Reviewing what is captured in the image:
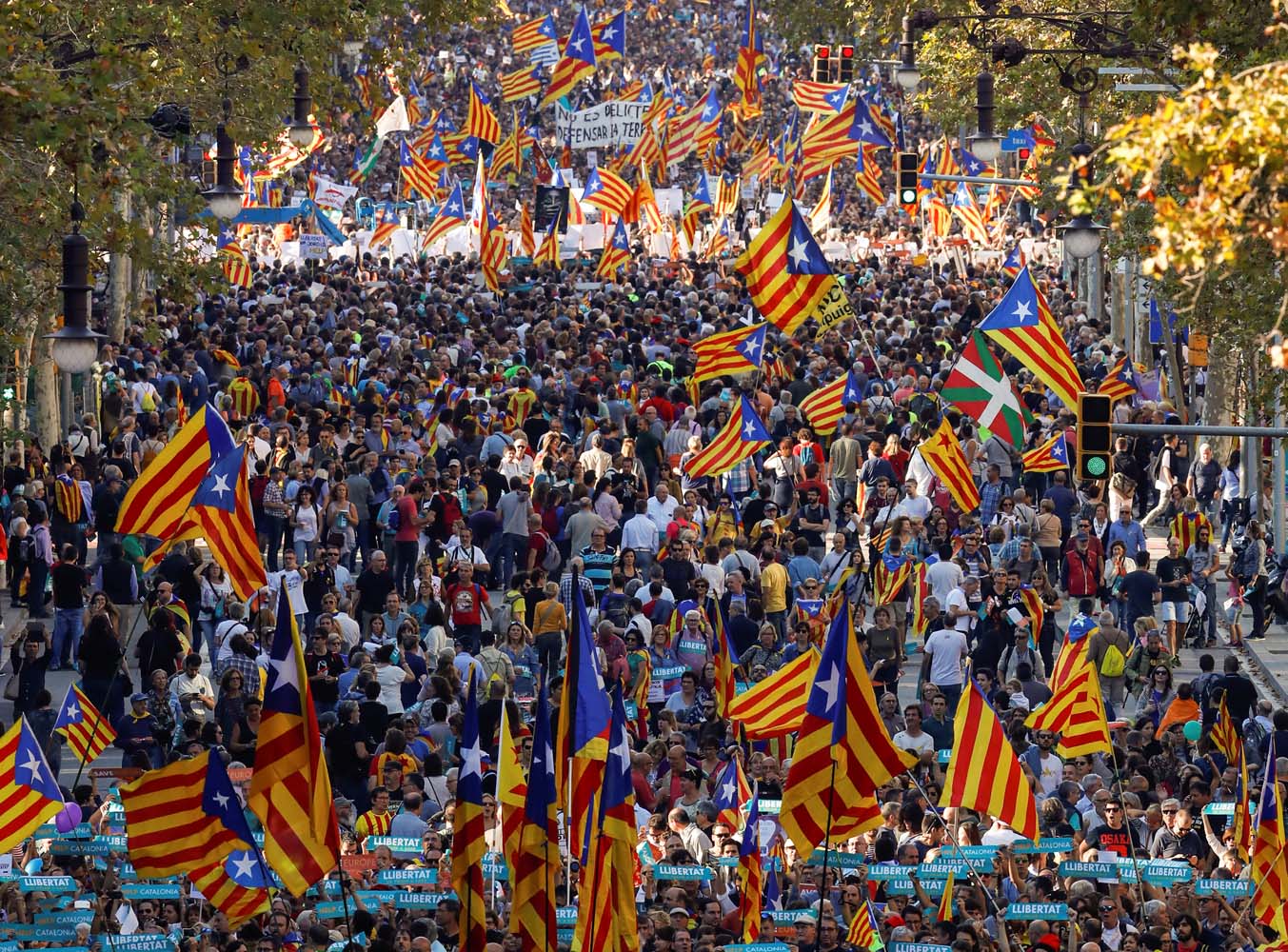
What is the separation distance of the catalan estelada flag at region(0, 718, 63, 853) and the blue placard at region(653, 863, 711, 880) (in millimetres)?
3297

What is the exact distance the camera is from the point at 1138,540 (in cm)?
2459

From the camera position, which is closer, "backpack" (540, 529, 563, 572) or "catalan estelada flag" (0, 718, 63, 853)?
"catalan estelada flag" (0, 718, 63, 853)

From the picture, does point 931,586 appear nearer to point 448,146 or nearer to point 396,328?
point 396,328

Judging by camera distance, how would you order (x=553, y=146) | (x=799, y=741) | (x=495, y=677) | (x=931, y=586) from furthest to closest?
1. (x=553, y=146)
2. (x=931, y=586)
3. (x=495, y=677)
4. (x=799, y=741)

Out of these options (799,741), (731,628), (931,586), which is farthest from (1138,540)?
(799,741)

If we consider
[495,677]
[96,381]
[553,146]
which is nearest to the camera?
[495,677]

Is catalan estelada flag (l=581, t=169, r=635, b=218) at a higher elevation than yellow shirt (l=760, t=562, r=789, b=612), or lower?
higher

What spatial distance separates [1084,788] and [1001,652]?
13.9ft

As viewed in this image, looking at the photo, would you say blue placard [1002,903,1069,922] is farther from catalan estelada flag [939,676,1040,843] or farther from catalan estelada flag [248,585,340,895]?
catalan estelada flag [248,585,340,895]

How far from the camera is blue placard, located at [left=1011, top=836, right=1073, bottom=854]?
52.0 ft

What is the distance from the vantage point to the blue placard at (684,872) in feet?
50.5

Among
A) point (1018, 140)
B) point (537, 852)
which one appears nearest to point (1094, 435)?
point (537, 852)

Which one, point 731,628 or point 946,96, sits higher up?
point 946,96

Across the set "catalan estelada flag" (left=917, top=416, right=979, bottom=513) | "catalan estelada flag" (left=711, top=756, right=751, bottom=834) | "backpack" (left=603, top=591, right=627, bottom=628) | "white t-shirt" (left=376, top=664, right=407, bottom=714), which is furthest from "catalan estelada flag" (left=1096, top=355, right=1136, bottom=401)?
"catalan estelada flag" (left=711, top=756, right=751, bottom=834)
